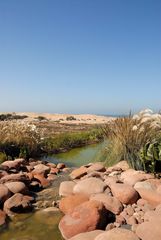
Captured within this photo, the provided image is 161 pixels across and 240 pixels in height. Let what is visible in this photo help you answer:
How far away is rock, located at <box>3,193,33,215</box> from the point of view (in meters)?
5.72

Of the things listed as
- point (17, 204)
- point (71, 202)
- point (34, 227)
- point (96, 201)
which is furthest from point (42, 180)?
point (96, 201)

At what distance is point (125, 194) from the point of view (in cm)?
583

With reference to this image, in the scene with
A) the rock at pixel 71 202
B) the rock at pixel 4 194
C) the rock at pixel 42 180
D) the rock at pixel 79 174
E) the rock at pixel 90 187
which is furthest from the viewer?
the rock at pixel 79 174

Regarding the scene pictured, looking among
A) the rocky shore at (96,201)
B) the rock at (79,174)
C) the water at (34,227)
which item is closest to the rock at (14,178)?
the rocky shore at (96,201)

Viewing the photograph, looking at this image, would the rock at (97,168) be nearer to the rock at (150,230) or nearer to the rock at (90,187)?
the rock at (90,187)

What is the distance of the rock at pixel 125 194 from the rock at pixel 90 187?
11.1 inches

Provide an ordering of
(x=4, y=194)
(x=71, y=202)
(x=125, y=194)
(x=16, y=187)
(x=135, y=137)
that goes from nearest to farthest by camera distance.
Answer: (x=71, y=202) < (x=125, y=194) < (x=4, y=194) < (x=16, y=187) < (x=135, y=137)

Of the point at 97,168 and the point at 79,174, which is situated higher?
the point at 97,168

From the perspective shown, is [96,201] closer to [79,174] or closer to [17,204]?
[17,204]

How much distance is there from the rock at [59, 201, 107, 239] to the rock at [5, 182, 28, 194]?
162cm

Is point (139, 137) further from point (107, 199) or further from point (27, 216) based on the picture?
point (27, 216)

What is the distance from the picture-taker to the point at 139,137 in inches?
310

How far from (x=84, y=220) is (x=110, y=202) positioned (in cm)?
85

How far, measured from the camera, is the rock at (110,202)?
5477mm
